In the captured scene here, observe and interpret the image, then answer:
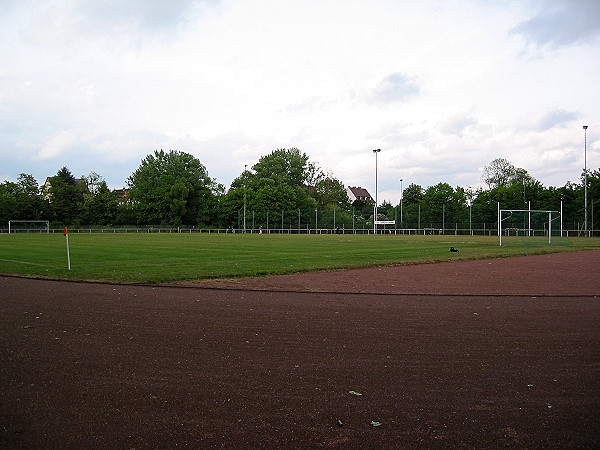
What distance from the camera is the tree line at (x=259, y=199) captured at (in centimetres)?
7462

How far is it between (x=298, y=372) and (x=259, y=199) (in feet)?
295

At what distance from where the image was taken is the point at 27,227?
8312cm

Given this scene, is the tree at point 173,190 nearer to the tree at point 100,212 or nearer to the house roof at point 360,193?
the tree at point 100,212

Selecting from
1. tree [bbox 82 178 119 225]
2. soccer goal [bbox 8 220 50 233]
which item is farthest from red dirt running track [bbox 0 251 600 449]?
tree [bbox 82 178 119 225]

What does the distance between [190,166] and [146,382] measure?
4151 inches

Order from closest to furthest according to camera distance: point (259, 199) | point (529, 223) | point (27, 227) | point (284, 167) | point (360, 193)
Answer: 1. point (529, 223)
2. point (27, 227)
3. point (259, 199)
4. point (284, 167)
5. point (360, 193)

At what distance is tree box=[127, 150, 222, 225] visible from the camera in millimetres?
96250

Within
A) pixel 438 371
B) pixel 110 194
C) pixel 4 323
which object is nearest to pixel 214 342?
pixel 438 371

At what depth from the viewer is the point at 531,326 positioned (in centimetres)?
823

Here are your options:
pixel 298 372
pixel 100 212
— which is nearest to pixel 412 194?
pixel 100 212

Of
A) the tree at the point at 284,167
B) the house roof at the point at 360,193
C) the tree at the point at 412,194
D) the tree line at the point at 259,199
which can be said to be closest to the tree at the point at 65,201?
the tree line at the point at 259,199

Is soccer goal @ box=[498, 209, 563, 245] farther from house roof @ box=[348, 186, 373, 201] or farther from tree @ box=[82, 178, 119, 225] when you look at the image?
house roof @ box=[348, 186, 373, 201]

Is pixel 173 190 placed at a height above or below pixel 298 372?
above

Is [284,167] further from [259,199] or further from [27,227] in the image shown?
[27,227]
